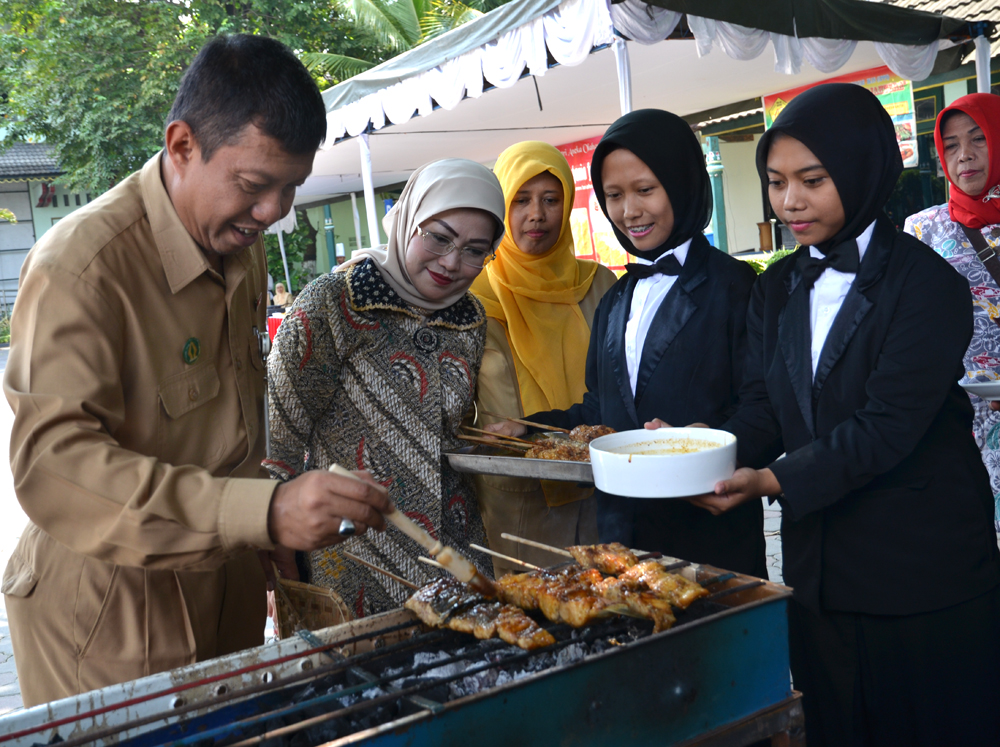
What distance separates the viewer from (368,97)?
8312 millimetres

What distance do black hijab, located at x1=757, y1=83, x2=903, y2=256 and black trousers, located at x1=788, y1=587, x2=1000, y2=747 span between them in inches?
40.8

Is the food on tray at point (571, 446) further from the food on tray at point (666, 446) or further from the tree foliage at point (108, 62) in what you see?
the tree foliage at point (108, 62)

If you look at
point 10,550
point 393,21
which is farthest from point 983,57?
point 393,21

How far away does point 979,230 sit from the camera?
150 inches

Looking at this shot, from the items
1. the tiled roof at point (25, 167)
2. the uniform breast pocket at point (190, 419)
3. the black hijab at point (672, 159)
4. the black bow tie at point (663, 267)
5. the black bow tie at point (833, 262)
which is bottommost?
the uniform breast pocket at point (190, 419)

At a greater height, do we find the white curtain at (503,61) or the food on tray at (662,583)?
the white curtain at (503,61)

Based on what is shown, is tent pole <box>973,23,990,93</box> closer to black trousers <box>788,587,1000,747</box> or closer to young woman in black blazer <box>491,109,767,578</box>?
young woman in black blazer <box>491,109,767,578</box>

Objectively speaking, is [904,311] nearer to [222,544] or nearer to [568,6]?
[222,544]

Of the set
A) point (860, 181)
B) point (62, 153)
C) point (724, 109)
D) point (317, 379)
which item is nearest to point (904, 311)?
point (860, 181)

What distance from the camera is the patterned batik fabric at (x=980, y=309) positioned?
365cm

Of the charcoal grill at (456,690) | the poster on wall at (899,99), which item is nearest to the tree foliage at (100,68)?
the poster on wall at (899,99)

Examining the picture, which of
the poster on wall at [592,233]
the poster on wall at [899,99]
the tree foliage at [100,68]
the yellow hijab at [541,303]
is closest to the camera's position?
the yellow hijab at [541,303]

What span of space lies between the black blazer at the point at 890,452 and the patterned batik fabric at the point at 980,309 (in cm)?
174

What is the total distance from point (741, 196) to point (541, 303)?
12.2 metres
